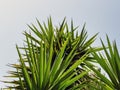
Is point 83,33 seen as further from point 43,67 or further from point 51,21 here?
point 43,67

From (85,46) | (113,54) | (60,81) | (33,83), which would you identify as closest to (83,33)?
(85,46)

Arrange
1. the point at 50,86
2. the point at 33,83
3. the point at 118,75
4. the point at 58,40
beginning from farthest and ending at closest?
the point at 58,40 < the point at 118,75 < the point at 50,86 < the point at 33,83

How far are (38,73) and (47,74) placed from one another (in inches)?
5.5

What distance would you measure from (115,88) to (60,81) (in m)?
0.82

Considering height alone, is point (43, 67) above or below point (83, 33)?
below

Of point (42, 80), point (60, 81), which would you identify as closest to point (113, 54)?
point (60, 81)

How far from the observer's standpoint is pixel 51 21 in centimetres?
793


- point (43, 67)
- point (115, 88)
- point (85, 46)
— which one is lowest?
point (115, 88)

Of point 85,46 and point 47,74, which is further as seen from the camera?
point 85,46

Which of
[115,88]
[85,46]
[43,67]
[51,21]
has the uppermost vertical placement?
[51,21]

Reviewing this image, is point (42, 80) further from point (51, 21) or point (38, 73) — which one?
point (51, 21)

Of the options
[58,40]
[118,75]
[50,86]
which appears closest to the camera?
[50,86]

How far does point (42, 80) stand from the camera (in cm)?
407

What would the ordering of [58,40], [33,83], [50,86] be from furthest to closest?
[58,40], [50,86], [33,83]
